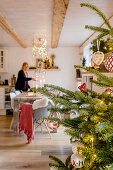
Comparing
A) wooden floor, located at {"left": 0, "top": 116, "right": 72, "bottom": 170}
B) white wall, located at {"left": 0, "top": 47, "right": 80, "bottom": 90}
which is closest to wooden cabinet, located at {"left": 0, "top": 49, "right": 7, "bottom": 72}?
white wall, located at {"left": 0, "top": 47, "right": 80, "bottom": 90}

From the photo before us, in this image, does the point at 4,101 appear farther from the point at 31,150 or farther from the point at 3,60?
the point at 31,150

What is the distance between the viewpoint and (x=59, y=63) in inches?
260

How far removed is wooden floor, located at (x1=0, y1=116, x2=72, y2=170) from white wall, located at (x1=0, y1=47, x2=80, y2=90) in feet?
10.0

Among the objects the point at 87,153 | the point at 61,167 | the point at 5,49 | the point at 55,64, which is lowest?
the point at 61,167

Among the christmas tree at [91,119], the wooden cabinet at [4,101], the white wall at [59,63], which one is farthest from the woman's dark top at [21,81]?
the christmas tree at [91,119]

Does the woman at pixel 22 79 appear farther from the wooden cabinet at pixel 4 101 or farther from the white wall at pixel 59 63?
the white wall at pixel 59 63

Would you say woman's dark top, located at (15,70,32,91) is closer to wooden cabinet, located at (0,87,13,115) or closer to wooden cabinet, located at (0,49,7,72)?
wooden cabinet, located at (0,87,13,115)

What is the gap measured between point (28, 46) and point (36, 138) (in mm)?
4137

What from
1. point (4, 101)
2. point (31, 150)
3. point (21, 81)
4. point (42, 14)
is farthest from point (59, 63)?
point (31, 150)

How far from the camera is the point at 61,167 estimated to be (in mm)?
1216

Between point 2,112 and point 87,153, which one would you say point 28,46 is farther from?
point 87,153

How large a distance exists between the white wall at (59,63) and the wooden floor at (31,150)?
10.0 feet

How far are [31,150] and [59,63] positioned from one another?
4299mm

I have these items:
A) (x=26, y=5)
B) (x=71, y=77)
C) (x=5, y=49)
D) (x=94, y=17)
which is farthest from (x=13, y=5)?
(x=71, y=77)
